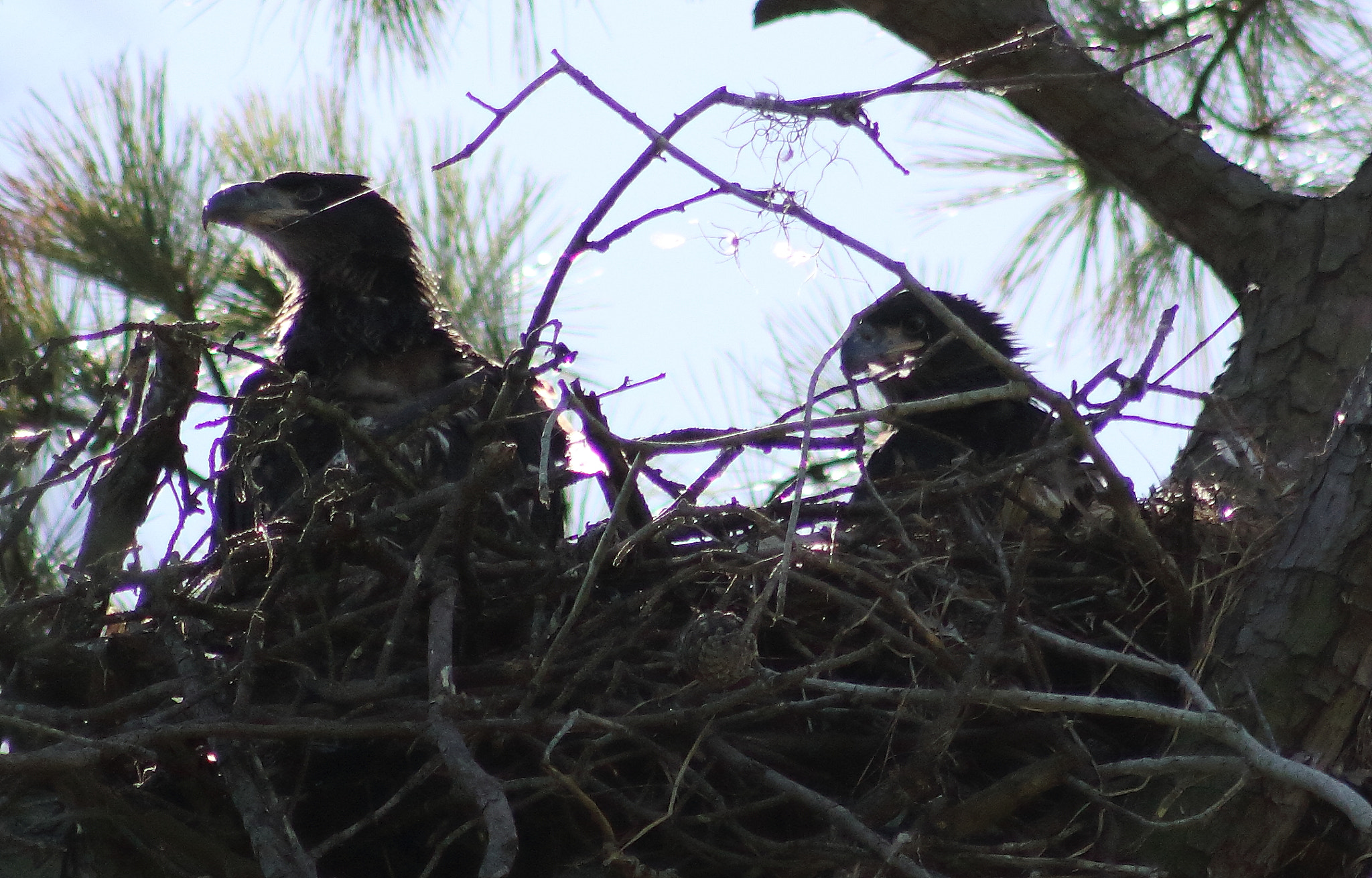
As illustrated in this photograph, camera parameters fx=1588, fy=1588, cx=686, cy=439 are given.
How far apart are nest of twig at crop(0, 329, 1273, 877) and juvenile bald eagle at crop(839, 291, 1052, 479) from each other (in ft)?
3.20

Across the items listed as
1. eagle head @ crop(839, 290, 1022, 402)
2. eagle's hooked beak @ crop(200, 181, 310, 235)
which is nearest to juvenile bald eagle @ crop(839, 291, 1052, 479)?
eagle head @ crop(839, 290, 1022, 402)

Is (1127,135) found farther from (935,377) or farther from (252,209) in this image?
(252,209)

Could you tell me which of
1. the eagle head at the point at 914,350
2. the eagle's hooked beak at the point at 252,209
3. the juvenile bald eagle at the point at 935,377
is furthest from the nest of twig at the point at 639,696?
the eagle's hooked beak at the point at 252,209

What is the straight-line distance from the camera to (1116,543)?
10.9 ft

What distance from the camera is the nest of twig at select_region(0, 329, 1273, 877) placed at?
8.56 ft

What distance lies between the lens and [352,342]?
4469 mm

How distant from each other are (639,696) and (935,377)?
2.27 meters

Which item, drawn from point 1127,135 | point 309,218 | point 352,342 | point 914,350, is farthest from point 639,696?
point 309,218

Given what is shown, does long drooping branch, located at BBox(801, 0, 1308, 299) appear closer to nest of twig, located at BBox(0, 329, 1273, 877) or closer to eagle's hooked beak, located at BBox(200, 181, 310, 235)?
nest of twig, located at BBox(0, 329, 1273, 877)

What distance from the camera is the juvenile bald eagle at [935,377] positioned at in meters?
4.36

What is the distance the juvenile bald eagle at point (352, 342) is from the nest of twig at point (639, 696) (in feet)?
1.56

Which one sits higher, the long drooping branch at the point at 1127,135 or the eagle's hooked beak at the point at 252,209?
the eagle's hooked beak at the point at 252,209

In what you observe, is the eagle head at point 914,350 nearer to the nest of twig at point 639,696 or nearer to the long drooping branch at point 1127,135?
the long drooping branch at point 1127,135

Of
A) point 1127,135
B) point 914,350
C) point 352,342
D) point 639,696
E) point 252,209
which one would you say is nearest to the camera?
point 639,696
